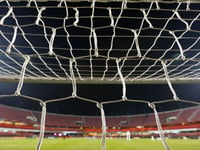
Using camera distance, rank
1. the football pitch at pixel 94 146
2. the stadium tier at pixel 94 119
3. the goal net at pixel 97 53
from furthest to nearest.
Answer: the stadium tier at pixel 94 119, the football pitch at pixel 94 146, the goal net at pixel 97 53

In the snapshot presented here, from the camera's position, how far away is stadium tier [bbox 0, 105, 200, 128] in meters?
16.9

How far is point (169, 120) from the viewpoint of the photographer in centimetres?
1814

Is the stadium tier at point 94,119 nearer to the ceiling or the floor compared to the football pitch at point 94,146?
nearer to the ceiling

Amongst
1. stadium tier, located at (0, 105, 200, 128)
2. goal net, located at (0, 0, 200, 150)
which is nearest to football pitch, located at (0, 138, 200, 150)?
goal net, located at (0, 0, 200, 150)

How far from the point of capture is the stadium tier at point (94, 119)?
16.9 metres

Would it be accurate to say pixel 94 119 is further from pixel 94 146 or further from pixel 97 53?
pixel 97 53

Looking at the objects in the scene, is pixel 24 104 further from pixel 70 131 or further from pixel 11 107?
pixel 70 131

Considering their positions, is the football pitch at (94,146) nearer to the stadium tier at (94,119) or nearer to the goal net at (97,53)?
the goal net at (97,53)

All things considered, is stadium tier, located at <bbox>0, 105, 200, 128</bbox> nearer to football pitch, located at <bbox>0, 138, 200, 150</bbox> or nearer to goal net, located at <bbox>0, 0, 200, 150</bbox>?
football pitch, located at <bbox>0, 138, 200, 150</bbox>

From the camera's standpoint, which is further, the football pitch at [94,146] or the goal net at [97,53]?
the football pitch at [94,146]

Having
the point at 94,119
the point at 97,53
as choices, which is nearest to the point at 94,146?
the point at 97,53

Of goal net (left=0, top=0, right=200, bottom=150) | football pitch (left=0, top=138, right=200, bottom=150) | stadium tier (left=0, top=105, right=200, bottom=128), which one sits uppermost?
stadium tier (left=0, top=105, right=200, bottom=128)

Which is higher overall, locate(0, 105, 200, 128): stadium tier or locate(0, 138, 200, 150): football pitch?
locate(0, 105, 200, 128): stadium tier

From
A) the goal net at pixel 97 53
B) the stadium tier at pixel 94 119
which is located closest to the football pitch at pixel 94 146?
the goal net at pixel 97 53
